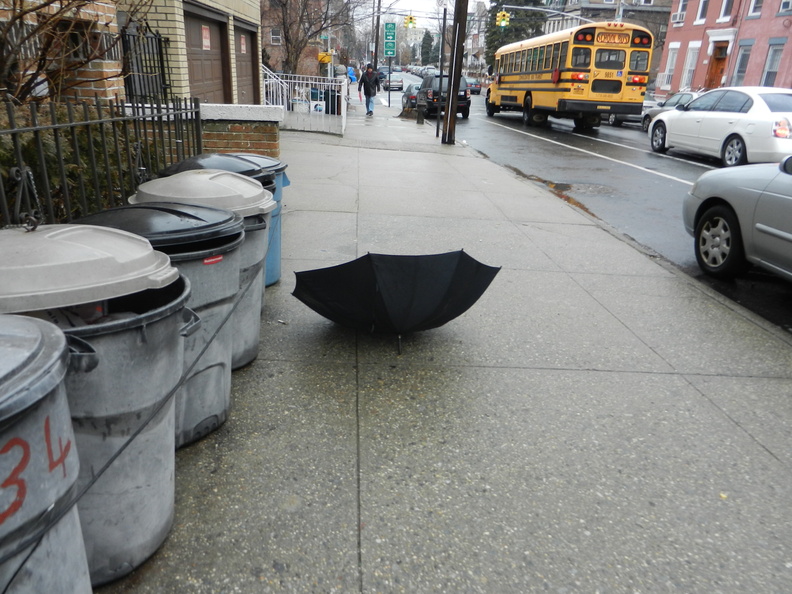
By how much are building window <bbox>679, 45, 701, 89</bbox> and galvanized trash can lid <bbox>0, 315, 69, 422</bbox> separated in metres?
40.1

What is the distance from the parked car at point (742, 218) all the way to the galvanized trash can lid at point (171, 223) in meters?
4.59

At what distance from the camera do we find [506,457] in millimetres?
3115

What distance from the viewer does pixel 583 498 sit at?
9.29ft

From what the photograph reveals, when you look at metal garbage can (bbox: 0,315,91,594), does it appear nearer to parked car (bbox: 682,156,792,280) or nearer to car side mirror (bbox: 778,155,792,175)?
parked car (bbox: 682,156,792,280)

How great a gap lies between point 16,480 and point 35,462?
0.06 m

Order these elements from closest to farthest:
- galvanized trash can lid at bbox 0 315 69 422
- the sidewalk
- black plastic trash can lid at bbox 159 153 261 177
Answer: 1. galvanized trash can lid at bbox 0 315 69 422
2. the sidewalk
3. black plastic trash can lid at bbox 159 153 261 177

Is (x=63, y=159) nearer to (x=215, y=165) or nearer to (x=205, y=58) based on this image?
(x=215, y=165)

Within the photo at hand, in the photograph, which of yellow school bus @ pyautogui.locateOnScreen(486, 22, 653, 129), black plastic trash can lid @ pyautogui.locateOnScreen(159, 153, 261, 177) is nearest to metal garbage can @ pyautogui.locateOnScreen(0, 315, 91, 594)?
black plastic trash can lid @ pyautogui.locateOnScreen(159, 153, 261, 177)

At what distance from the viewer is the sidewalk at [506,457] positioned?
2.41 meters

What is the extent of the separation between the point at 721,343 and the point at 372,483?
3.10m

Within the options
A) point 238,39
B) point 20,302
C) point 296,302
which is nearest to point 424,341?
point 296,302

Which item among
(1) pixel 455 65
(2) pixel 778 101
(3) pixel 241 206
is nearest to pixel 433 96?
(1) pixel 455 65

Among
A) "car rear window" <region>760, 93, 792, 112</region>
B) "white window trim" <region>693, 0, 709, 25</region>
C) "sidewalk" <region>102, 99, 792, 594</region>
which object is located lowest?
"sidewalk" <region>102, 99, 792, 594</region>

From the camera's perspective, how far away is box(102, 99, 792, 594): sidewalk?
7.91 feet
